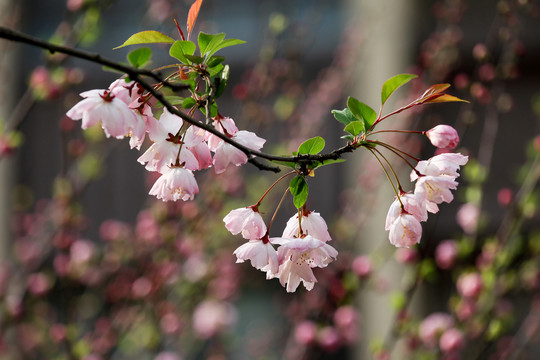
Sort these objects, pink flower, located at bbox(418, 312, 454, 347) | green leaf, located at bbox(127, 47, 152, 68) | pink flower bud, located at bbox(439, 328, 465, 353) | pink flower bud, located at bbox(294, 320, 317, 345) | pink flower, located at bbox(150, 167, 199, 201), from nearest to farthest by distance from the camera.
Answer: green leaf, located at bbox(127, 47, 152, 68)
pink flower, located at bbox(150, 167, 199, 201)
pink flower bud, located at bbox(439, 328, 465, 353)
pink flower, located at bbox(418, 312, 454, 347)
pink flower bud, located at bbox(294, 320, 317, 345)

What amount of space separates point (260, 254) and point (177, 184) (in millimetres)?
159

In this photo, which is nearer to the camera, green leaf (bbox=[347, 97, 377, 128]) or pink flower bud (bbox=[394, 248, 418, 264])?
green leaf (bbox=[347, 97, 377, 128])

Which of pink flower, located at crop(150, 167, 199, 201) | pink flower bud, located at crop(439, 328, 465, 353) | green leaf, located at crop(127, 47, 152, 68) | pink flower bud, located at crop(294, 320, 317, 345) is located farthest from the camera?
pink flower bud, located at crop(294, 320, 317, 345)

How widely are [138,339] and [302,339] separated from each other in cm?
88

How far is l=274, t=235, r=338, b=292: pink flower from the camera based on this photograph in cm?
79

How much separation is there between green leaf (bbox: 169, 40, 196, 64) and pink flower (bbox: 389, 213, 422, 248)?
39 centimetres

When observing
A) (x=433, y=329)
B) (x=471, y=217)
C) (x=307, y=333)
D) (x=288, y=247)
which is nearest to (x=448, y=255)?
(x=471, y=217)

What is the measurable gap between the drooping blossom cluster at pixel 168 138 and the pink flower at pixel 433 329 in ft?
4.08

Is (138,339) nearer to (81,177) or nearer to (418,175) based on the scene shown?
(81,177)

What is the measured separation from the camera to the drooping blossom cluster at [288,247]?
2.60ft

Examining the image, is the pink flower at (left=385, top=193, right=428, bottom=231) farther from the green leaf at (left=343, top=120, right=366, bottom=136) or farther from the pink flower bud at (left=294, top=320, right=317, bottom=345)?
the pink flower bud at (left=294, top=320, right=317, bottom=345)

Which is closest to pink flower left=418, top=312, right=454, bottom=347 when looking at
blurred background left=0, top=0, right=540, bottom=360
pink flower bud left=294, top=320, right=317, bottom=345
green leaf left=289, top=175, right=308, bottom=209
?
blurred background left=0, top=0, right=540, bottom=360

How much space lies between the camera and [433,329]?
5.92ft

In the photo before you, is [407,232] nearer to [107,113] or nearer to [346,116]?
[346,116]
